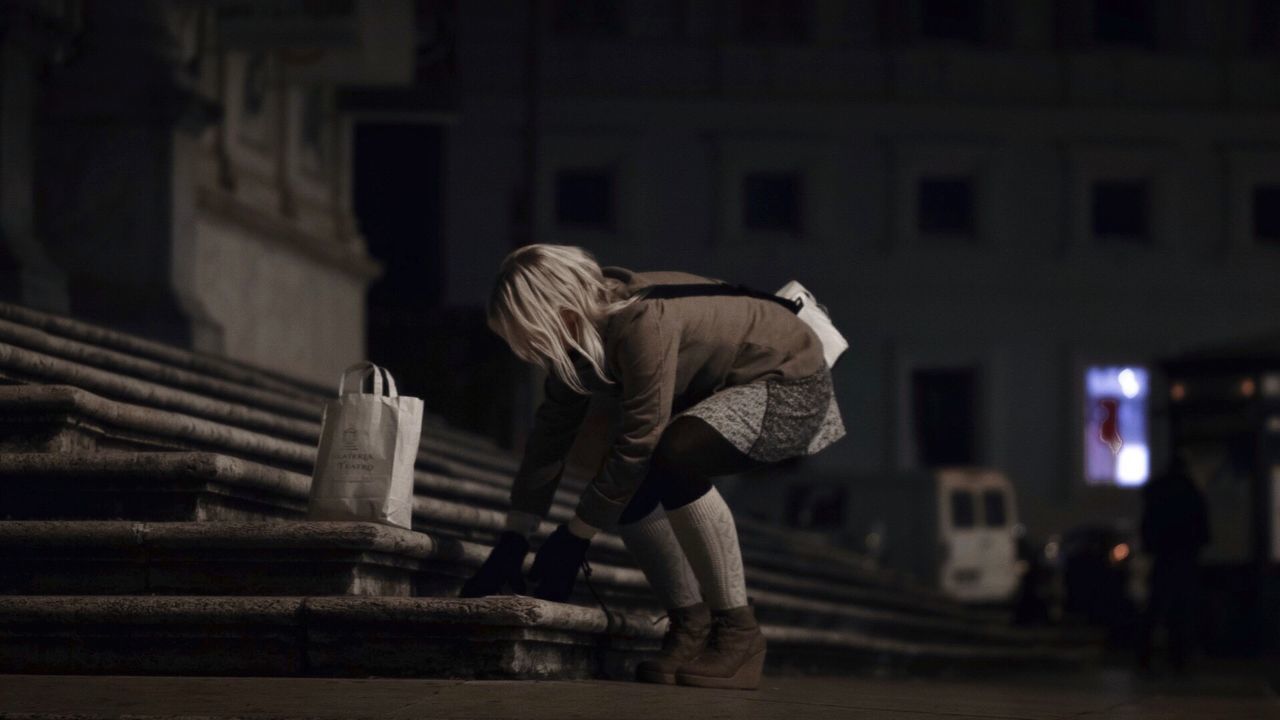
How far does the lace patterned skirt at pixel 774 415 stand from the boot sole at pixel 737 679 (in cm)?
64

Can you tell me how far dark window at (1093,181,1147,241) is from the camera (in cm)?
3688

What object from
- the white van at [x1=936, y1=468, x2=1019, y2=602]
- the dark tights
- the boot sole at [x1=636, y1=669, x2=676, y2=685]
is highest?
the dark tights

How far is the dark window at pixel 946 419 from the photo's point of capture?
1420 inches

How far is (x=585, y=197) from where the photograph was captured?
117 ft

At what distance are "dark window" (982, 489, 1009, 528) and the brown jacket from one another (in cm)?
1794

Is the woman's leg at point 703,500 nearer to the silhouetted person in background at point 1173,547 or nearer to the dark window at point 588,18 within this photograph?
the silhouetted person in background at point 1173,547

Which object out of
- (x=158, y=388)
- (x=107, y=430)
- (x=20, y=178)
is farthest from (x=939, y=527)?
(x=107, y=430)

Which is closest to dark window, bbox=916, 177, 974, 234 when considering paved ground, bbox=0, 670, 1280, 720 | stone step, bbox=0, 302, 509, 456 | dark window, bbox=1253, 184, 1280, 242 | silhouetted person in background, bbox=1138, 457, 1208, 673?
dark window, bbox=1253, 184, 1280, 242

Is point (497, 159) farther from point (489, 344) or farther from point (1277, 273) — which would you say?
point (1277, 273)

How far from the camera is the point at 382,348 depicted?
97.8 ft

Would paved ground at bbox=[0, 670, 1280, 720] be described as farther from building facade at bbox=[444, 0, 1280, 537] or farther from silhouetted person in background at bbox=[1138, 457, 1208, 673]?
building facade at bbox=[444, 0, 1280, 537]

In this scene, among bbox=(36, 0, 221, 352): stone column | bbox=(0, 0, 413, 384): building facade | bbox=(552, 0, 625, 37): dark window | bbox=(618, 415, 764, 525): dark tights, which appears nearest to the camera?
bbox=(618, 415, 764, 525): dark tights

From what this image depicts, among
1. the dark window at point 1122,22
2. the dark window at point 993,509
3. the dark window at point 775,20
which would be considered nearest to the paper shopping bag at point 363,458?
the dark window at point 993,509

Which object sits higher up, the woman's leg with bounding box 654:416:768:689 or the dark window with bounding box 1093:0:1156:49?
the dark window with bounding box 1093:0:1156:49
